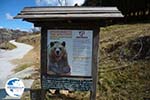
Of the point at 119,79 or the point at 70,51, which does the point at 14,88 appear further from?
the point at 119,79

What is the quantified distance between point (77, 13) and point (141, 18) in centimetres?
1088

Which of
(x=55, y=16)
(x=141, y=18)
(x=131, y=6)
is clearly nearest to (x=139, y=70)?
(x=55, y=16)

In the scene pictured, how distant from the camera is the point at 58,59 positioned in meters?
8.79

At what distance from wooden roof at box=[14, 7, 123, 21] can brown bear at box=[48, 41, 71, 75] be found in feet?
2.24

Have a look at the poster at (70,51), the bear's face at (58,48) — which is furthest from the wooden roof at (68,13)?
the bear's face at (58,48)

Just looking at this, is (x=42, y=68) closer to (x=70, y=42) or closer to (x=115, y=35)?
(x=70, y=42)

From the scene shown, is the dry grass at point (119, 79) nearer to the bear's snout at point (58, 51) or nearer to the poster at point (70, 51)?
the poster at point (70, 51)

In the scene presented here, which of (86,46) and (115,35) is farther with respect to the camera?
(115,35)

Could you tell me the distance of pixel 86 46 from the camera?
865cm

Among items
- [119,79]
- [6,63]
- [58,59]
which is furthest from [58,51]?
[6,63]

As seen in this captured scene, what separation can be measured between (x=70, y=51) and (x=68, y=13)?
0.88 m

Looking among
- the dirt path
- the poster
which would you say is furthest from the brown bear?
the dirt path

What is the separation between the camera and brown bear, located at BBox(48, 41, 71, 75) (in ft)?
28.6

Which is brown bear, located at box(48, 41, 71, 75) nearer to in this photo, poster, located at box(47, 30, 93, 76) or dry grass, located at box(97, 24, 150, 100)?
poster, located at box(47, 30, 93, 76)
